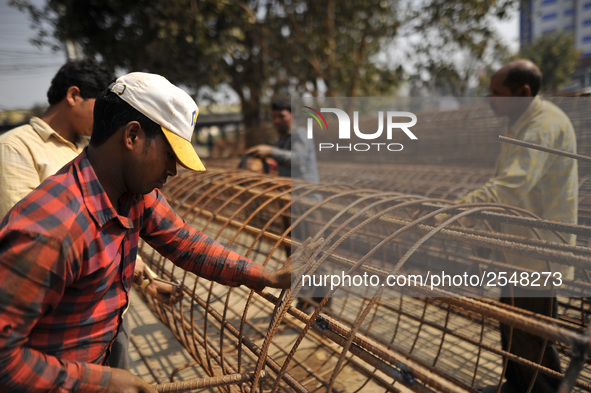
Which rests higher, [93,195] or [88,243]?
[93,195]

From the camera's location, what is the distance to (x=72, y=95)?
5.33ft

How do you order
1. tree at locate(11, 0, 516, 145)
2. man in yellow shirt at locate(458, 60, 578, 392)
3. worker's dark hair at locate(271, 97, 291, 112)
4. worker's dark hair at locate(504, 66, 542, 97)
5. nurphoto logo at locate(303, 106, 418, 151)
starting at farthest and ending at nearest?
tree at locate(11, 0, 516, 145), worker's dark hair at locate(271, 97, 291, 112), nurphoto logo at locate(303, 106, 418, 151), worker's dark hair at locate(504, 66, 542, 97), man in yellow shirt at locate(458, 60, 578, 392)

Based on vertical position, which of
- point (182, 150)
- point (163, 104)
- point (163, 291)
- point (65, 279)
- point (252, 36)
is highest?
point (252, 36)

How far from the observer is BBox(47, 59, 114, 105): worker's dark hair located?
5.30 feet

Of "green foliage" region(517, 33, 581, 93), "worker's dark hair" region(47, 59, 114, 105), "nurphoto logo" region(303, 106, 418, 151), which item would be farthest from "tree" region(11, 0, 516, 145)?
"green foliage" region(517, 33, 581, 93)

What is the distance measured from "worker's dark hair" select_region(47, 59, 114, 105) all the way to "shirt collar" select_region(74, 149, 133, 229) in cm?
88

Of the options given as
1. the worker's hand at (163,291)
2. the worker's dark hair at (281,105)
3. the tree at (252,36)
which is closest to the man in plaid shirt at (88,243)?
the worker's hand at (163,291)

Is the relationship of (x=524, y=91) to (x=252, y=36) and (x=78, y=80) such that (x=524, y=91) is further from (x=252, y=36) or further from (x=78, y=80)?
(x=252, y=36)

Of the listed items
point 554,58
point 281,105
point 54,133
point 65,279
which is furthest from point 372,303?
point 554,58

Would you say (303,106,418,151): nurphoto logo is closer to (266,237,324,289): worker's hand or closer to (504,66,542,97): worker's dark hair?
(504,66,542,97): worker's dark hair

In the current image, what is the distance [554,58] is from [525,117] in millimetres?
20487

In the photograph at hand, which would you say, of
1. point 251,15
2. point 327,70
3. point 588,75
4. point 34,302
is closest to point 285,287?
point 34,302

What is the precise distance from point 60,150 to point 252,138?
263 inches

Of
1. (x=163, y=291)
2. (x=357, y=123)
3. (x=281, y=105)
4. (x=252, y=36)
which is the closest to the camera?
(x=163, y=291)
